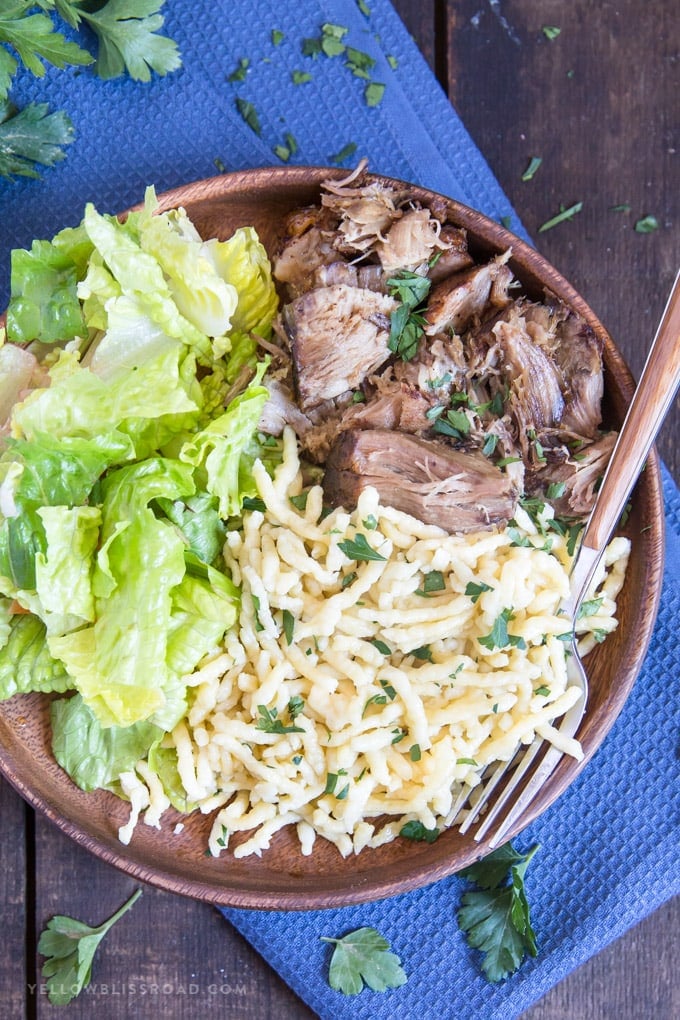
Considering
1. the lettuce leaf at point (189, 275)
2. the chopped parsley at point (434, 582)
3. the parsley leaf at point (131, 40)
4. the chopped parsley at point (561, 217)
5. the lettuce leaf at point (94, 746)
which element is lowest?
the lettuce leaf at point (94, 746)

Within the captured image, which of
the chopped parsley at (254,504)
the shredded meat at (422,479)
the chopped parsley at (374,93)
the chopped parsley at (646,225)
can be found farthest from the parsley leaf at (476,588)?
the chopped parsley at (374,93)

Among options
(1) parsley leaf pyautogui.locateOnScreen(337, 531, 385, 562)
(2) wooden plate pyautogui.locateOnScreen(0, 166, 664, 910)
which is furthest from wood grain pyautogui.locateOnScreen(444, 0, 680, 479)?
(1) parsley leaf pyautogui.locateOnScreen(337, 531, 385, 562)

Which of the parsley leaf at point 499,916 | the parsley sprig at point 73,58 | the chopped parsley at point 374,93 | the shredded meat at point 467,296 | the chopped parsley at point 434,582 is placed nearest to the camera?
the chopped parsley at point 434,582

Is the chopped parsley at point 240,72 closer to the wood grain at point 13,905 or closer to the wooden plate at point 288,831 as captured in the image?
the wooden plate at point 288,831

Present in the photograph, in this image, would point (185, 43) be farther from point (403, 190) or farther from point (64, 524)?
point (64, 524)

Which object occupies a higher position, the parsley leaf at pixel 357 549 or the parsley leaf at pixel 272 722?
the parsley leaf at pixel 357 549

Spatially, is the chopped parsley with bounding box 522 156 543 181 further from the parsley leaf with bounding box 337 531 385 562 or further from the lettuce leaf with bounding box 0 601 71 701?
the lettuce leaf with bounding box 0 601 71 701

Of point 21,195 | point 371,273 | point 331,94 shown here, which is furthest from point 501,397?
point 21,195
